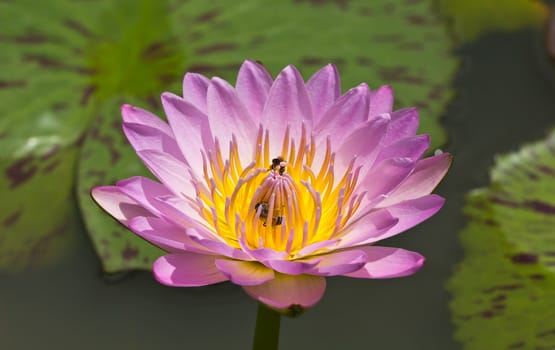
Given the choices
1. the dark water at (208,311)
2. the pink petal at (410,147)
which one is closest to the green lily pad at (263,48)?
the dark water at (208,311)

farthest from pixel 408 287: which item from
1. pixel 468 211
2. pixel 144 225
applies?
pixel 144 225

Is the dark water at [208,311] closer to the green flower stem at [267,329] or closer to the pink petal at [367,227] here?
the green flower stem at [267,329]

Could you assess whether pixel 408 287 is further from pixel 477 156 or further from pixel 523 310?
pixel 477 156

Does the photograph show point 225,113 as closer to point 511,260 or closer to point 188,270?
point 188,270

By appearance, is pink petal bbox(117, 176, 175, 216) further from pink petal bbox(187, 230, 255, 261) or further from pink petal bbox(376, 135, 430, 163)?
pink petal bbox(376, 135, 430, 163)

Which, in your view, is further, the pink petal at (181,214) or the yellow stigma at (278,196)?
the yellow stigma at (278,196)

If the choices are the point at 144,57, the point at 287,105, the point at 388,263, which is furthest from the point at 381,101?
the point at 144,57
